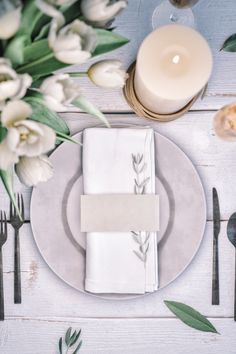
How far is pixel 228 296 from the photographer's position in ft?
2.69

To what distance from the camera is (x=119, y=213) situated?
0.78m

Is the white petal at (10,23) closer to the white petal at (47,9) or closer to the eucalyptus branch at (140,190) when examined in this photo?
the white petal at (47,9)

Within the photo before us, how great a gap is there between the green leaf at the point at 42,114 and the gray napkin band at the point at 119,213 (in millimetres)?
140

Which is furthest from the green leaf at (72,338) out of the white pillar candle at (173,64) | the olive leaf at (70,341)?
the white pillar candle at (173,64)

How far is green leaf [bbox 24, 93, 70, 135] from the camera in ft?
1.72

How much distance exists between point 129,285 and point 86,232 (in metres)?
0.10

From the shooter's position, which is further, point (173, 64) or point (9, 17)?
point (173, 64)

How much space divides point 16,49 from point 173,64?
0.90 ft

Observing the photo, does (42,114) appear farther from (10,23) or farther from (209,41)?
(209,41)

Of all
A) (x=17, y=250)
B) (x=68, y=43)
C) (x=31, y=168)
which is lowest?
(x=17, y=250)

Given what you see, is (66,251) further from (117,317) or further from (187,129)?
(187,129)

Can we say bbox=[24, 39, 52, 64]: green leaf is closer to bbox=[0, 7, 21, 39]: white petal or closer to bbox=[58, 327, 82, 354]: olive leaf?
bbox=[0, 7, 21, 39]: white petal

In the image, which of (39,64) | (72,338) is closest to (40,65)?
(39,64)

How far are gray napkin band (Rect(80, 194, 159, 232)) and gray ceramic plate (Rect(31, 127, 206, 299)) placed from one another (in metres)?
0.02
